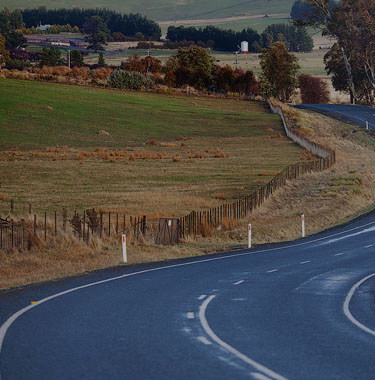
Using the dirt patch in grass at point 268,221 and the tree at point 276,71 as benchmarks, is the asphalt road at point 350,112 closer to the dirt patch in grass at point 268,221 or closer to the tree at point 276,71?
the dirt patch in grass at point 268,221

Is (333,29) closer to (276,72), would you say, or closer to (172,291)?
(276,72)

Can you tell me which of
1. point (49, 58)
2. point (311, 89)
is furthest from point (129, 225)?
point (49, 58)

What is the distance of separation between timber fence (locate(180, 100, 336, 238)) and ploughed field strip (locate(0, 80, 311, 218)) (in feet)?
5.43

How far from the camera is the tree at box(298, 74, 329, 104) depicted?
16912 centimetres

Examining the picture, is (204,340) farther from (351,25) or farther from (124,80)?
(124,80)

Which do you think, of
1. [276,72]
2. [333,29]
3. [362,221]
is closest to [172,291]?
[362,221]

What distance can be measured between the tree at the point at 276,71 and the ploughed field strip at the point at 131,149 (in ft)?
48.8

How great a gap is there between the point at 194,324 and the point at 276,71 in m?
130

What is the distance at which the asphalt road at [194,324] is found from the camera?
11461 mm

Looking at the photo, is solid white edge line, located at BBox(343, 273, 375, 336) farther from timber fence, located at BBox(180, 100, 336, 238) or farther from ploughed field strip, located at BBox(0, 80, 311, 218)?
ploughed field strip, located at BBox(0, 80, 311, 218)

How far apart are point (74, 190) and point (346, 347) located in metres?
38.9

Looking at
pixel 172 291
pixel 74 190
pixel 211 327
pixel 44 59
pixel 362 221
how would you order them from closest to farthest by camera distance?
pixel 211 327, pixel 172 291, pixel 362 221, pixel 74 190, pixel 44 59

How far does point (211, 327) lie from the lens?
584 inches

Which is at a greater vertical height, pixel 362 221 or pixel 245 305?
pixel 245 305
